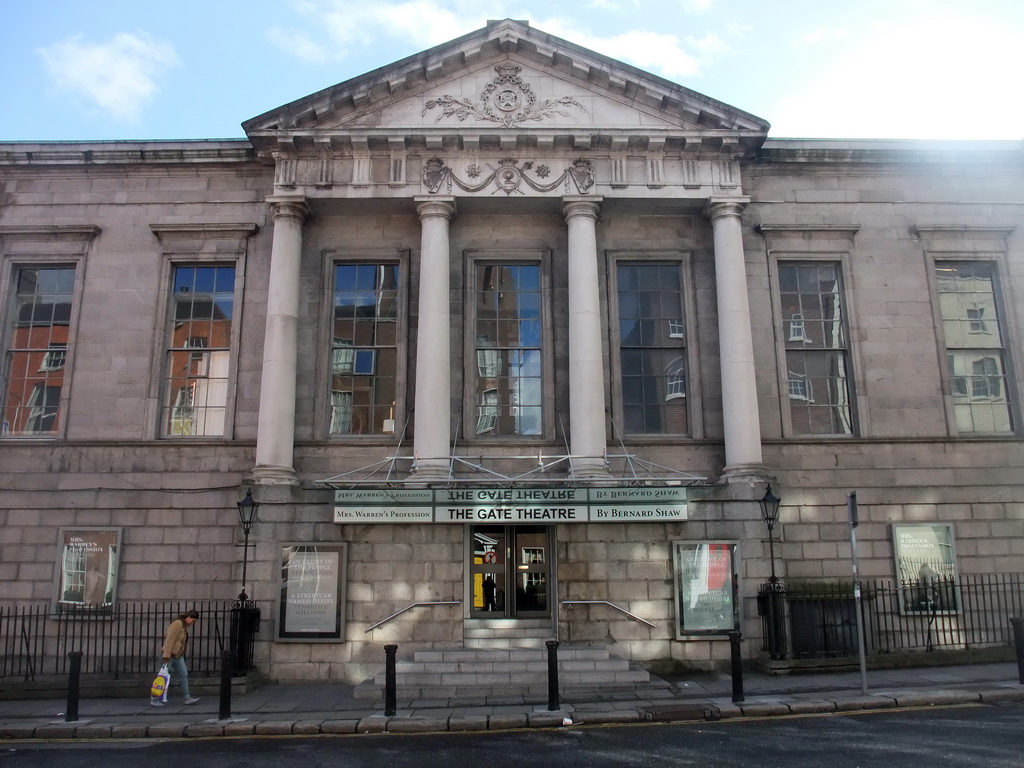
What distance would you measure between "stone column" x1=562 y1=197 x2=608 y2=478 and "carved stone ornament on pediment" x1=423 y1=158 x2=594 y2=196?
46cm

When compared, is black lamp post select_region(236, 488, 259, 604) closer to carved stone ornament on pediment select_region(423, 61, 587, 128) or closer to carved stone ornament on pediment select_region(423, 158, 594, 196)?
carved stone ornament on pediment select_region(423, 158, 594, 196)

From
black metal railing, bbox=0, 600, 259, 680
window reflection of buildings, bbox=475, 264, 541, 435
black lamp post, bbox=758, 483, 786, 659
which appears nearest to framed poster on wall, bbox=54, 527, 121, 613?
black metal railing, bbox=0, 600, 259, 680

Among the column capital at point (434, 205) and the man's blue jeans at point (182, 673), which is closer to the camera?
the man's blue jeans at point (182, 673)

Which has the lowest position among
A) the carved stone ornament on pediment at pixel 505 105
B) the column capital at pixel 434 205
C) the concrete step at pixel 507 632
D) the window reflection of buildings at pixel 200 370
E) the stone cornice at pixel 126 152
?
the concrete step at pixel 507 632

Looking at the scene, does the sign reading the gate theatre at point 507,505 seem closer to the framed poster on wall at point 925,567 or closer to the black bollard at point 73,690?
the black bollard at point 73,690

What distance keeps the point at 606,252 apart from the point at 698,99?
153 inches

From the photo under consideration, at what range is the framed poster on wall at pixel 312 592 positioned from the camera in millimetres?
15039

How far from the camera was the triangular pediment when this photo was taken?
1717 cm

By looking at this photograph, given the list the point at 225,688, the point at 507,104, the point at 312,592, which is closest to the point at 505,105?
the point at 507,104

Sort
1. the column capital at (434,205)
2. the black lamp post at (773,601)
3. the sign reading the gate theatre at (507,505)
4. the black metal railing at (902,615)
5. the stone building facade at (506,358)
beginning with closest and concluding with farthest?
1. the black lamp post at (773,601)
2. the black metal railing at (902,615)
3. the sign reading the gate theatre at (507,505)
4. the stone building facade at (506,358)
5. the column capital at (434,205)

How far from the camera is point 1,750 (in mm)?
10695

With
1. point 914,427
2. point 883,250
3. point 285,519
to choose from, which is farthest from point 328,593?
point 883,250

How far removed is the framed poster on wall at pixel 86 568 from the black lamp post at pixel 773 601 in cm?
1316

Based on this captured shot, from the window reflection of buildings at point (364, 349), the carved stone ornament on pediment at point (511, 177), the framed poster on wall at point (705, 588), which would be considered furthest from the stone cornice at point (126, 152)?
the framed poster on wall at point (705, 588)
